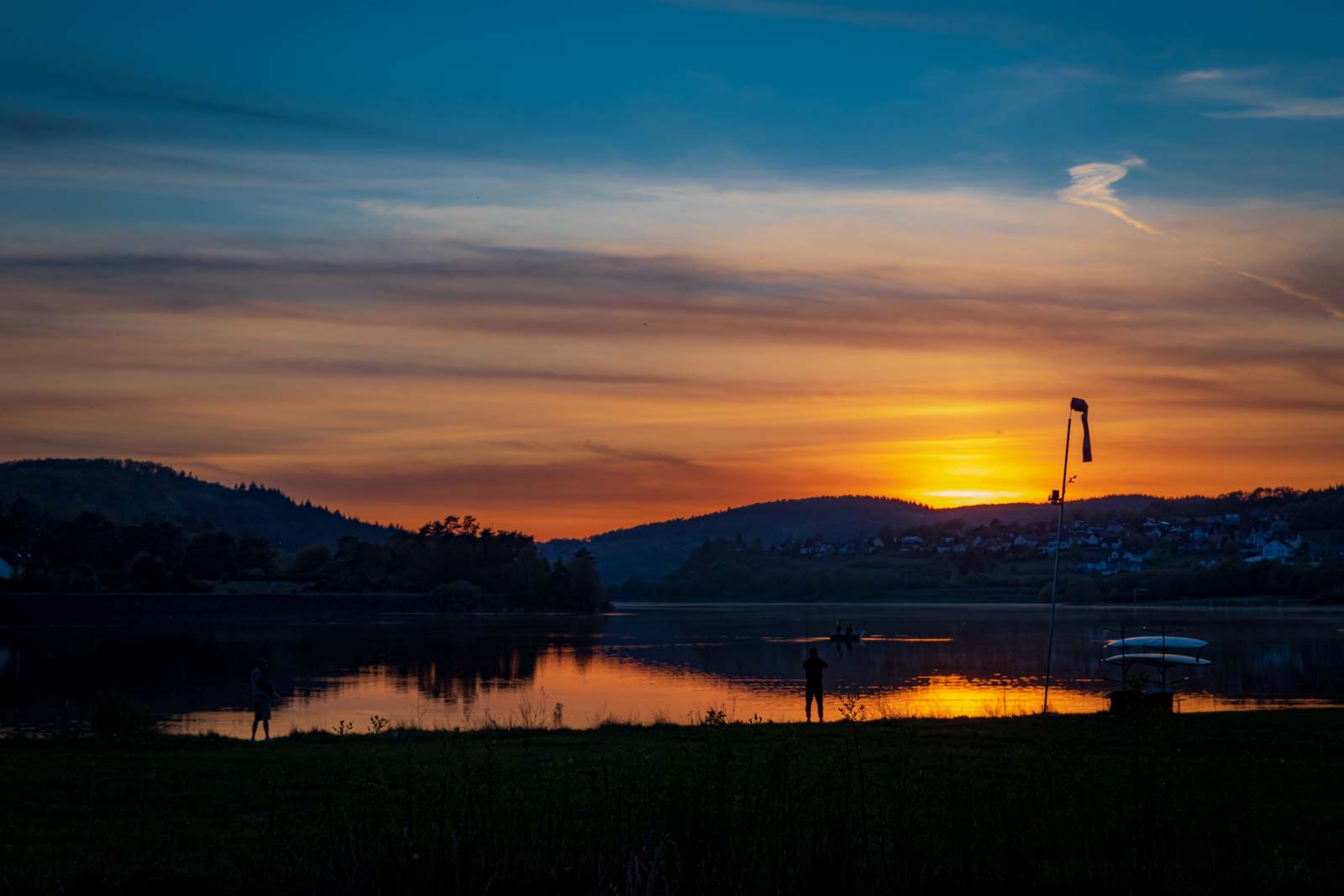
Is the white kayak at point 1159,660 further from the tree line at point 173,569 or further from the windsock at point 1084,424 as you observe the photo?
the tree line at point 173,569

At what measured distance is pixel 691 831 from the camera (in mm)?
11359

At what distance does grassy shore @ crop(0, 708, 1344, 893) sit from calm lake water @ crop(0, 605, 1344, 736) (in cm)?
1621

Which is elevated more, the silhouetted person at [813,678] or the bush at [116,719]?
the silhouetted person at [813,678]

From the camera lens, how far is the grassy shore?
37.2 feet

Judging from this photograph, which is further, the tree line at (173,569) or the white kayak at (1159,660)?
the tree line at (173,569)

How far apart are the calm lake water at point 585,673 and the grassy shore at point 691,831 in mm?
16215

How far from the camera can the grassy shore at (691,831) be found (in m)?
11.3

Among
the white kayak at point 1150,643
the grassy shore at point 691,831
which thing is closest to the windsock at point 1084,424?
the white kayak at point 1150,643

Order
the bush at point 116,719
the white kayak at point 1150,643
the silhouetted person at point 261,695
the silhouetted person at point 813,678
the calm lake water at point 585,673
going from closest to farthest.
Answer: the bush at point 116,719 < the silhouetted person at point 261,695 < the silhouetted person at point 813,678 < the calm lake water at point 585,673 < the white kayak at point 1150,643

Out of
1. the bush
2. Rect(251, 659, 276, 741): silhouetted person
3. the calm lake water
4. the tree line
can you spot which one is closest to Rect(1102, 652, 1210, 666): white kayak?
the calm lake water

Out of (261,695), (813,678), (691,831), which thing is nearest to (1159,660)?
(813,678)

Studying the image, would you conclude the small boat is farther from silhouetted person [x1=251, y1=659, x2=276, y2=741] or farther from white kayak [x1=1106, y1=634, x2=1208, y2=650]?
silhouetted person [x1=251, y1=659, x2=276, y2=741]

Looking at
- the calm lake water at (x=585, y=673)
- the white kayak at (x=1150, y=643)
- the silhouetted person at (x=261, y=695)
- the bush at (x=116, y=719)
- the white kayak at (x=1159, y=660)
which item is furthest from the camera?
the white kayak at (x=1150, y=643)

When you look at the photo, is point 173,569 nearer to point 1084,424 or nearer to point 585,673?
point 585,673
